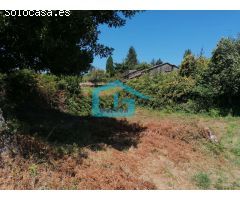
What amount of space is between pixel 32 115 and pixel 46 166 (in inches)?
231

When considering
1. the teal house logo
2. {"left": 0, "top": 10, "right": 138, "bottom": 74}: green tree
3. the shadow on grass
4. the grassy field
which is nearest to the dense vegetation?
the teal house logo

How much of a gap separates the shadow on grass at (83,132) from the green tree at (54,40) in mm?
1855

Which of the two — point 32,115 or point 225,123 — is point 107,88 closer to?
point 225,123

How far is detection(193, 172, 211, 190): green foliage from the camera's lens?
26.7 feet

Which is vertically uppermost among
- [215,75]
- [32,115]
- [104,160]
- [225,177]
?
[215,75]

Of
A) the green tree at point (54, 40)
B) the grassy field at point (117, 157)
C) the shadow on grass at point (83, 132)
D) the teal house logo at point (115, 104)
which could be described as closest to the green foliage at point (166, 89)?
the teal house logo at point (115, 104)

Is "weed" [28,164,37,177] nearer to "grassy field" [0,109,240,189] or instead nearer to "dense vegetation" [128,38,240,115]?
"grassy field" [0,109,240,189]

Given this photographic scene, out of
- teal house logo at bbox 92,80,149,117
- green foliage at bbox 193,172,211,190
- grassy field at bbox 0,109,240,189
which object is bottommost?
green foliage at bbox 193,172,211,190

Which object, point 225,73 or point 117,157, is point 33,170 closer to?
point 117,157

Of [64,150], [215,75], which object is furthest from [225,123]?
[64,150]

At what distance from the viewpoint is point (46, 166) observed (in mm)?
7090

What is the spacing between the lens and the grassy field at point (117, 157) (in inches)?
269

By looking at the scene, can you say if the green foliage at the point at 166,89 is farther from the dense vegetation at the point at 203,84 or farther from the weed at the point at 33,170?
the weed at the point at 33,170

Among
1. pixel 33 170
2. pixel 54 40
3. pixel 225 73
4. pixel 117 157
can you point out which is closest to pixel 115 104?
pixel 225 73
